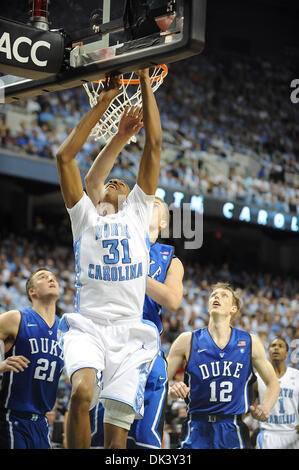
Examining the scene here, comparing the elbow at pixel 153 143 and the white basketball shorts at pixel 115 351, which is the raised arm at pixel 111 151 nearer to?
the elbow at pixel 153 143

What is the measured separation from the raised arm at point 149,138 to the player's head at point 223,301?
1.66 m

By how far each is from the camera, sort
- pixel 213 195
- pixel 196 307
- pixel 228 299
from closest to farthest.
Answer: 1. pixel 228 299
2. pixel 196 307
3. pixel 213 195

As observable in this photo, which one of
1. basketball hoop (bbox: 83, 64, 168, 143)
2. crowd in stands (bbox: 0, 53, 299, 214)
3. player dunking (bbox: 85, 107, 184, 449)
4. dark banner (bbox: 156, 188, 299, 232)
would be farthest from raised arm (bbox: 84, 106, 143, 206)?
dark banner (bbox: 156, 188, 299, 232)

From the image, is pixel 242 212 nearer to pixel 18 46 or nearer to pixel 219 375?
pixel 219 375

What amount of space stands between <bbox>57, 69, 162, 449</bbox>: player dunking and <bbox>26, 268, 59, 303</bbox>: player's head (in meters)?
1.16

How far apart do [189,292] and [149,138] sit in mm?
10582

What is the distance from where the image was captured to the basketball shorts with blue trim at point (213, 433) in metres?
5.05

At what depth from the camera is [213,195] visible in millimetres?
15227

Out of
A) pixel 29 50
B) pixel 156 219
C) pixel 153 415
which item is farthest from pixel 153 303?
A: pixel 29 50

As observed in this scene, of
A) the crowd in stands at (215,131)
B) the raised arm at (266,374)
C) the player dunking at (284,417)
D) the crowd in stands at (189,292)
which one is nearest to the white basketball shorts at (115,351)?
the raised arm at (266,374)

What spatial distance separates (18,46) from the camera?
12.3 feet

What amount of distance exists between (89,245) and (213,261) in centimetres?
1354

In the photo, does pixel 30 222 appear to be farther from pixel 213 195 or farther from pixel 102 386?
pixel 102 386
